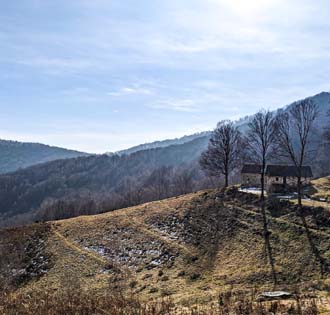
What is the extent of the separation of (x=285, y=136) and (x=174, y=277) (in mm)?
17461

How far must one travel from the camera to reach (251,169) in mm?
53594

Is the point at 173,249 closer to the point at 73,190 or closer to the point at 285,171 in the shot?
the point at 285,171

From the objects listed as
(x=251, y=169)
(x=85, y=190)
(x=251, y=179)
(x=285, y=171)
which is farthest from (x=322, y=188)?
(x=85, y=190)

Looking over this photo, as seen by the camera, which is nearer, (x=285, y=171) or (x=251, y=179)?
(x=285, y=171)

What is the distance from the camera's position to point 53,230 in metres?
39.8

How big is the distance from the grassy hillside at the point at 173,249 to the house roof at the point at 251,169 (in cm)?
1282

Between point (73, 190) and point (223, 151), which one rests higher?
point (223, 151)

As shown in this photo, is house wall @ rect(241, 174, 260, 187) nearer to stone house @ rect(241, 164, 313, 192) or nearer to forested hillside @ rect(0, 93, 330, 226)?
stone house @ rect(241, 164, 313, 192)

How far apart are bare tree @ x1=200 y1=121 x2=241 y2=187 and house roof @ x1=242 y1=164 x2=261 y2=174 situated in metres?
2.34

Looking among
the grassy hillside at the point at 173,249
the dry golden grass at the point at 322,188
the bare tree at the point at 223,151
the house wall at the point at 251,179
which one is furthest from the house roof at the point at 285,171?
the grassy hillside at the point at 173,249

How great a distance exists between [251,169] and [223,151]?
7.23m

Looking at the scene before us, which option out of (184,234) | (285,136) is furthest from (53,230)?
(285,136)

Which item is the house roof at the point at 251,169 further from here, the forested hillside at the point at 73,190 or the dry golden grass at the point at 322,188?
the forested hillside at the point at 73,190

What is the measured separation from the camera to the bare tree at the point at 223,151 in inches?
1899
